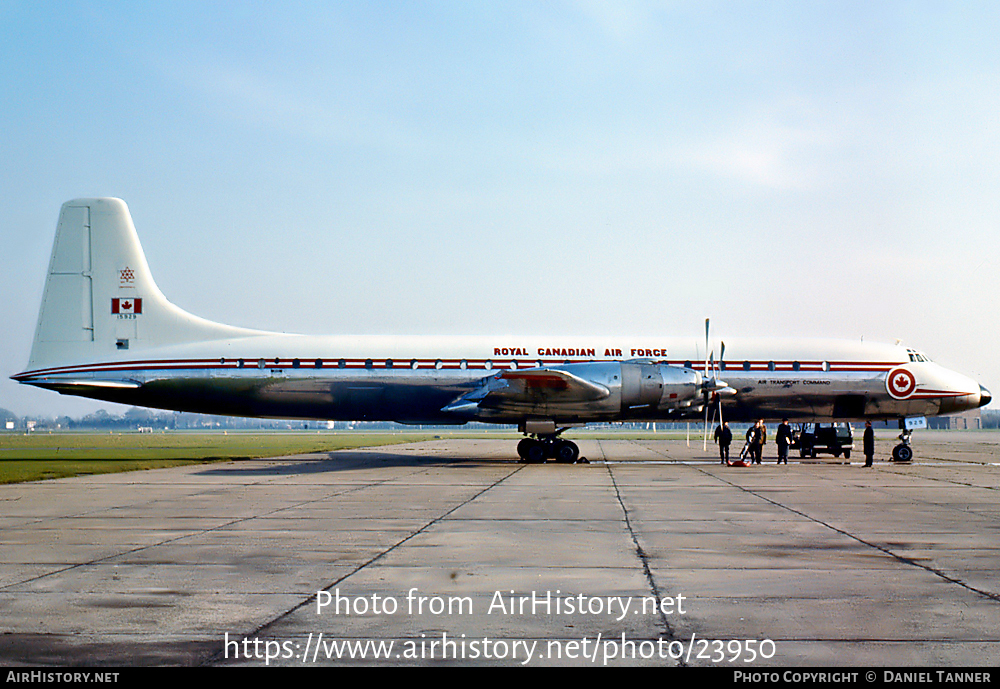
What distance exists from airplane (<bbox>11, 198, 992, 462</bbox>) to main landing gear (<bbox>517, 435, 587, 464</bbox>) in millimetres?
49

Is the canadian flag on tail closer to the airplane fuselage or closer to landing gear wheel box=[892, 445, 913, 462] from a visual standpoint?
the airplane fuselage

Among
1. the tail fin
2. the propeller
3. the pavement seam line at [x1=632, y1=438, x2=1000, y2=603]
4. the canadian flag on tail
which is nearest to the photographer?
the pavement seam line at [x1=632, y1=438, x2=1000, y2=603]

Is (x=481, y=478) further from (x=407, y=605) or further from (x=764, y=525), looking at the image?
(x=407, y=605)

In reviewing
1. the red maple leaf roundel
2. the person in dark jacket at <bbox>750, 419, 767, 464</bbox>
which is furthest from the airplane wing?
the red maple leaf roundel

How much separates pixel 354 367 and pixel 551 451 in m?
7.33

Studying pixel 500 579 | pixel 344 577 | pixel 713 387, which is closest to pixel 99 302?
pixel 713 387

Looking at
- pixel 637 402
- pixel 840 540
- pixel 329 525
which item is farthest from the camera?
pixel 637 402

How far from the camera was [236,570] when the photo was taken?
8805 mm

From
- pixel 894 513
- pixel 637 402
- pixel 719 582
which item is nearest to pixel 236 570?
pixel 719 582

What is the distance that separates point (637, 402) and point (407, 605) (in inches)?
771

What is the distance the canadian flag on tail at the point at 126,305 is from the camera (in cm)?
2792

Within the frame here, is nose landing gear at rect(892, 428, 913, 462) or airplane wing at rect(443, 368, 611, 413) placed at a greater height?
airplane wing at rect(443, 368, 611, 413)

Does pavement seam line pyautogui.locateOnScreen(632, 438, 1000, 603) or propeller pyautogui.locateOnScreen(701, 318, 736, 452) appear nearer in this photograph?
pavement seam line pyautogui.locateOnScreen(632, 438, 1000, 603)

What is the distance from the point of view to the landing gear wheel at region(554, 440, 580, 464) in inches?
1102
